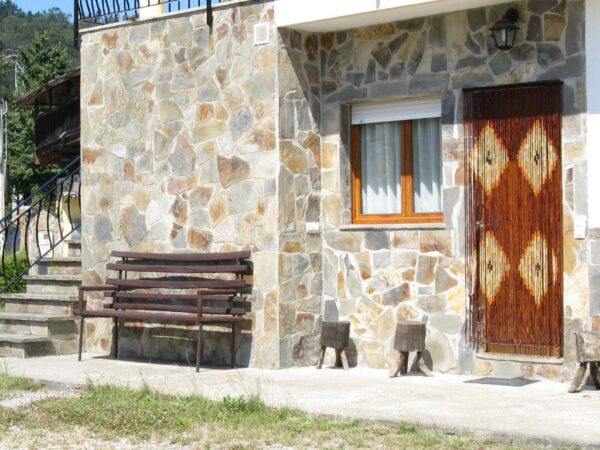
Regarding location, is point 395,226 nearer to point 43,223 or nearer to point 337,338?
point 337,338

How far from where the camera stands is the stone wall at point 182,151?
38.4ft

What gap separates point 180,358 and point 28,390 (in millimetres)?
2562

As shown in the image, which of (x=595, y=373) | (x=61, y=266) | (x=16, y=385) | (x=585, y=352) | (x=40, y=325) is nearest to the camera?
(x=585, y=352)

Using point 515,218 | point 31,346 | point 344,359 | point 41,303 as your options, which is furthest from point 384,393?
point 41,303

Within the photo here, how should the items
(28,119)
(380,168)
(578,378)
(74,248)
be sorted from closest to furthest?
1. (578,378)
2. (380,168)
3. (74,248)
4. (28,119)

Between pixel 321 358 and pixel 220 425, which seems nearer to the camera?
pixel 220 425

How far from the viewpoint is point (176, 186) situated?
1244cm

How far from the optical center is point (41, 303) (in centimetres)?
1360

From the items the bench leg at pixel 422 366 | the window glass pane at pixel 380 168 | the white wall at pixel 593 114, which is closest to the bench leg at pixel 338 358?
the bench leg at pixel 422 366

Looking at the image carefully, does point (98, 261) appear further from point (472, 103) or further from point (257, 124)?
point (472, 103)

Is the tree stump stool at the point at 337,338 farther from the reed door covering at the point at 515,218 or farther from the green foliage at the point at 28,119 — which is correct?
the green foliage at the point at 28,119

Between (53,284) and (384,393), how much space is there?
5941 mm

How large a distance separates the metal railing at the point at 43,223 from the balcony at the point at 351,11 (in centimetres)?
455

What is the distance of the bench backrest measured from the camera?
11656mm
